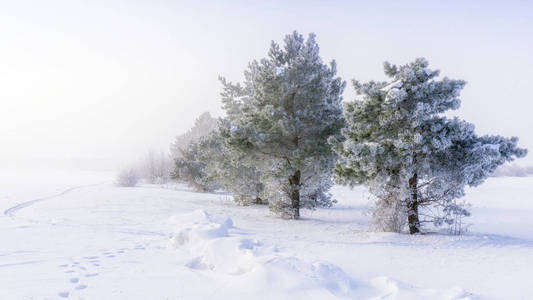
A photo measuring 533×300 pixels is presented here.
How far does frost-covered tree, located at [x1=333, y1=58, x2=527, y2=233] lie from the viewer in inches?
350

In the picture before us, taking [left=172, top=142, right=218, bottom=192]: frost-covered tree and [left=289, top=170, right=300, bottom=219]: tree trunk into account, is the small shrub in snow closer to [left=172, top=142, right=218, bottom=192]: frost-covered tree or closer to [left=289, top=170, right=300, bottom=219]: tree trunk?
[left=172, top=142, right=218, bottom=192]: frost-covered tree

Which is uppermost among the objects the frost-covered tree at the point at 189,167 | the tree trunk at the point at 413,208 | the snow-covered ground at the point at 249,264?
the frost-covered tree at the point at 189,167

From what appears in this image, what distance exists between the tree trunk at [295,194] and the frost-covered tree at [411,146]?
4207mm

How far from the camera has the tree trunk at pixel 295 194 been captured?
555 inches

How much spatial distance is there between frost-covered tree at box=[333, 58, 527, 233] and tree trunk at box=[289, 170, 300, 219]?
13.8ft

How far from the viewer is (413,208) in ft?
33.0

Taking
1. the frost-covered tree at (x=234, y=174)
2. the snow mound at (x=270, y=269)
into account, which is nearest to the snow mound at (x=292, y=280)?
the snow mound at (x=270, y=269)

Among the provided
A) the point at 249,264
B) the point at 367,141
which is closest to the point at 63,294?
the point at 249,264

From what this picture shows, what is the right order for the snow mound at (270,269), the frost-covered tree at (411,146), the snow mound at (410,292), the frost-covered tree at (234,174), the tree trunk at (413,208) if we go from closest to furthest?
the snow mound at (410,292), the snow mound at (270,269), the frost-covered tree at (411,146), the tree trunk at (413,208), the frost-covered tree at (234,174)

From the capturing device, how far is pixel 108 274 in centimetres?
542

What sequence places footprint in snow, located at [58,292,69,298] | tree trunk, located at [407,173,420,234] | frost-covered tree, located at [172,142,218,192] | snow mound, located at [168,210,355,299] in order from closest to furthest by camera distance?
1. footprint in snow, located at [58,292,69,298]
2. snow mound, located at [168,210,355,299]
3. tree trunk, located at [407,173,420,234]
4. frost-covered tree, located at [172,142,218,192]

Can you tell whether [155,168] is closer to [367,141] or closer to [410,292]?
[367,141]

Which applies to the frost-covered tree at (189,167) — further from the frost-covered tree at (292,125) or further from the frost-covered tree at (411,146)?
the frost-covered tree at (411,146)

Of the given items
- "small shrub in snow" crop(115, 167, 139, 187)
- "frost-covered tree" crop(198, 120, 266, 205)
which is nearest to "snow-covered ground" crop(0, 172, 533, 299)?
"frost-covered tree" crop(198, 120, 266, 205)
